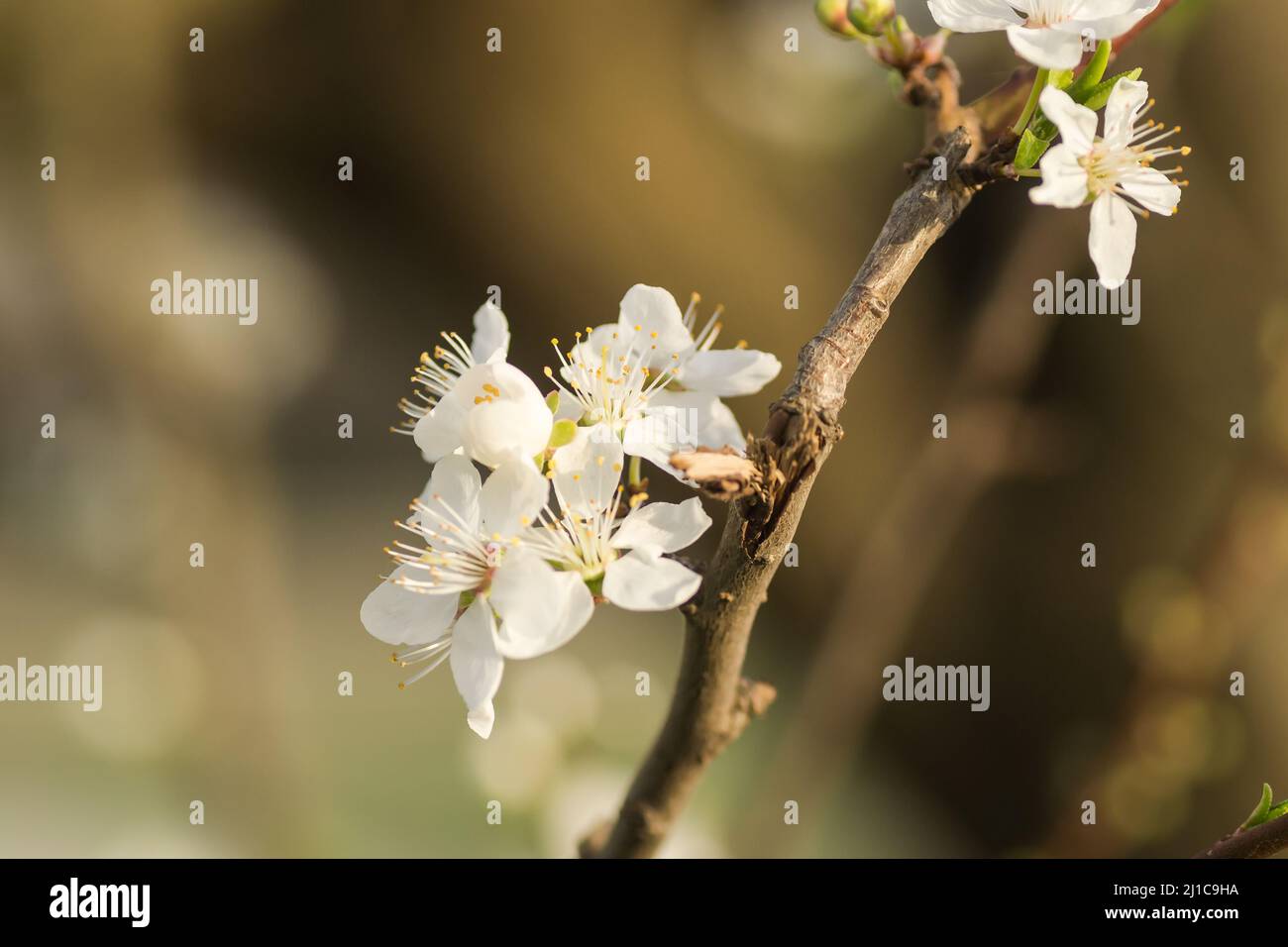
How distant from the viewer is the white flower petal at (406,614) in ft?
1.66

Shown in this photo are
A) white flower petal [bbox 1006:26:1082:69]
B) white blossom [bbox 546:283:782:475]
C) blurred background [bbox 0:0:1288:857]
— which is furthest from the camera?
blurred background [bbox 0:0:1288:857]

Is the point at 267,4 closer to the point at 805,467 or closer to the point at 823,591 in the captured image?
the point at 823,591

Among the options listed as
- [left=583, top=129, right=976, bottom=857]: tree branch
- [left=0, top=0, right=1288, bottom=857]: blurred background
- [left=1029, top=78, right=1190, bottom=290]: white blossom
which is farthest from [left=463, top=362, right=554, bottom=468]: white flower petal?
[left=0, top=0, right=1288, bottom=857]: blurred background

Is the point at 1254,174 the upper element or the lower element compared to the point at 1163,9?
upper

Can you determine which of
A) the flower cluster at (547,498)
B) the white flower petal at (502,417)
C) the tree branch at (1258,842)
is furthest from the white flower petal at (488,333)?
the tree branch at (1258,842)

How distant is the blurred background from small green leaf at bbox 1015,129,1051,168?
941 millimetres

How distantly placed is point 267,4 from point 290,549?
97 cm

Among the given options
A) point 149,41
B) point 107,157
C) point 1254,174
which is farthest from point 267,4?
point 1254,174

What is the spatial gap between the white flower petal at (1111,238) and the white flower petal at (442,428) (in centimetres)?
32

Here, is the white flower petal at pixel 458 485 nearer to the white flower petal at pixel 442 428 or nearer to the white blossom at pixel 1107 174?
the white flower petal at pixel 442 428

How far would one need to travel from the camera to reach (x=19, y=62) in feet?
4.96

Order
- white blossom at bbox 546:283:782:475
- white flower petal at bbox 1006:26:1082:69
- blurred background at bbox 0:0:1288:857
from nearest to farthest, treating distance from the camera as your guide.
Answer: white flower petal at bbox 1006:26:1082:69, white blossom at bbox 546:283:782:475, blurred background at bbox 0:0:1288:857

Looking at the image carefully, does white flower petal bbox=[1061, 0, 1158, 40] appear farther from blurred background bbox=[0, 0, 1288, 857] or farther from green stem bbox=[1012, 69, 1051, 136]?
blurred background bbox=[0, 0, 1288, 857]

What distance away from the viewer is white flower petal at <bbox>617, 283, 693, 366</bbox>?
1.81ft
